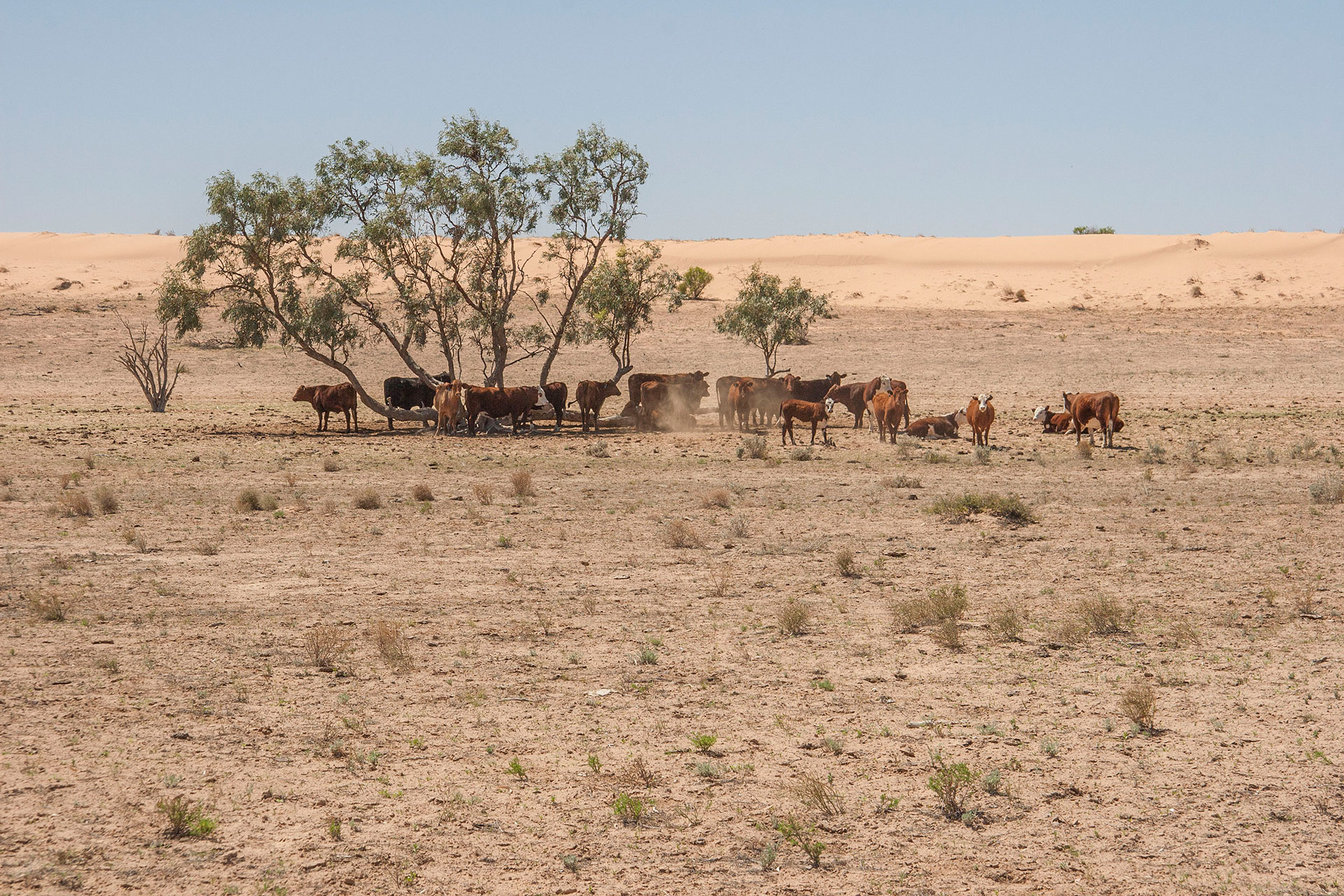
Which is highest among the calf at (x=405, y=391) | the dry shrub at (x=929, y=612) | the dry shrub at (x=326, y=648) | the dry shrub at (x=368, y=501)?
the calf at (x=405, y=391)

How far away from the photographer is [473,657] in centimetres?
965

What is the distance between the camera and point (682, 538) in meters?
14.4

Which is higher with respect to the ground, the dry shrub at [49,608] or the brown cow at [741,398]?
the brown cow at [741,398]

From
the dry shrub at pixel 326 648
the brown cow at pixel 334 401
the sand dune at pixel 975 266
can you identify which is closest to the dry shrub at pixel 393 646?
the dry shrub at pixel 326 648

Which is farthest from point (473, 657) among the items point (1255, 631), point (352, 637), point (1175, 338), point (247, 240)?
point (1175, 338)

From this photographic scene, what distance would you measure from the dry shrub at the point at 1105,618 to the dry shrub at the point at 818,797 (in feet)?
14.2

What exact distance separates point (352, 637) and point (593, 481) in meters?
10.3

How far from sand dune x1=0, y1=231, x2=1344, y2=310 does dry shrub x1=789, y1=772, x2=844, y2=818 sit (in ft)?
158

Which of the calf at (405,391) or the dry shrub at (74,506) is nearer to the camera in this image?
the dry shrub at (74,506)

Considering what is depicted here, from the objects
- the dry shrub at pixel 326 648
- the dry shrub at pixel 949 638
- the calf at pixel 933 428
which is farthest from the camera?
the calf at pixel 933 428

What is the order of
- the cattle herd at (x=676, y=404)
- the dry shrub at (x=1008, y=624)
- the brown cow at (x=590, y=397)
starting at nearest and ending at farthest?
the dry shrub at (x=1008, y=624) → the cattle herd at (x=676, y=404) → the brown cow at (x=590, y=397)

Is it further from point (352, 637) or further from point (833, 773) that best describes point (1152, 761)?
point (352, 637)

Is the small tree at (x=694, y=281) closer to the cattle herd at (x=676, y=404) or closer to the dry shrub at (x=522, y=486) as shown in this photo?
the cattle herd at (x=676, y=404)

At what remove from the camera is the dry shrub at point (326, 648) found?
9.32 metres
